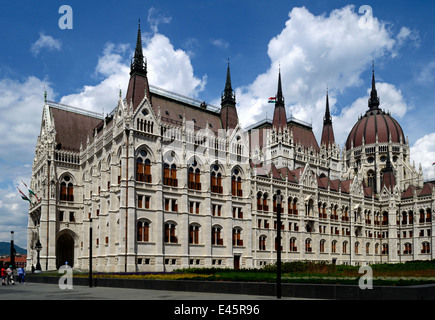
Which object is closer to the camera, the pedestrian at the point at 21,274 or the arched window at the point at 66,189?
the pedestrian at the point at 21,274

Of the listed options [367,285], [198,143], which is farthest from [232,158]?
[367,285]

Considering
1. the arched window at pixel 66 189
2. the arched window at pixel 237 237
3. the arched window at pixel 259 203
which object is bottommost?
the arched window at pixel 237 237

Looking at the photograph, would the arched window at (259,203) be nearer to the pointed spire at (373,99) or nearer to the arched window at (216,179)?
the arched window at (216,179)

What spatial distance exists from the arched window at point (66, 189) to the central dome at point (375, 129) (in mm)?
82695

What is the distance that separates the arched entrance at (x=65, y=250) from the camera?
6575 centimetres

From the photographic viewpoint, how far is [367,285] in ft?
72.8

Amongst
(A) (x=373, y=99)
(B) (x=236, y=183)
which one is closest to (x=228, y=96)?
(B) (x=236, y=183)

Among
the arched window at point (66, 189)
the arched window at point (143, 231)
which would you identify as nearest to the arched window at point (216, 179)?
the arched window at point (143, 231)

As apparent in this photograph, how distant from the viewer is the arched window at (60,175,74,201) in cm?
6375

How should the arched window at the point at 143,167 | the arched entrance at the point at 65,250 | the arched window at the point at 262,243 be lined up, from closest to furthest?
the arched window at the point at 143,167
the arched entrance at the point at 65,250
the arched window at the point at 262,243

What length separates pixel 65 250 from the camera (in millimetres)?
67000

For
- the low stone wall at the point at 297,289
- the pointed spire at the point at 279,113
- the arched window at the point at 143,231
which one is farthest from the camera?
the pointed spire at the point at 279,113
